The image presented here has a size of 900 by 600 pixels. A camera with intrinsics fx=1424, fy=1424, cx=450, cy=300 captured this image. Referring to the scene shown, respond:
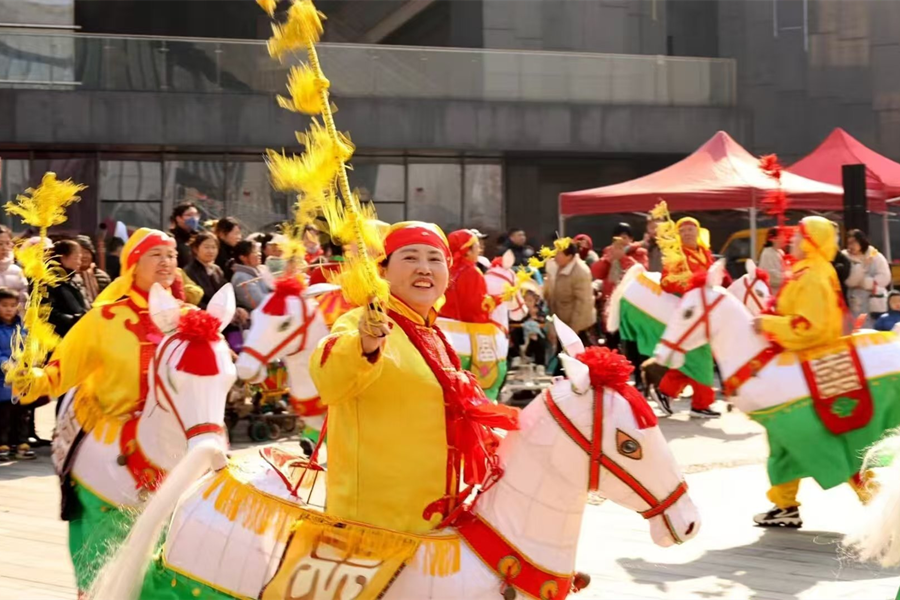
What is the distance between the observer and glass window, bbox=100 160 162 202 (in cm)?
2561

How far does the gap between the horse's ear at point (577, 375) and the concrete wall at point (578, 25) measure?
2575 centimetres

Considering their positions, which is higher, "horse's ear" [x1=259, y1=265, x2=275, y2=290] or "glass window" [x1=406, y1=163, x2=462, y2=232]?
"glass window" [x1=406, y1=163, x2=462, y2=232]

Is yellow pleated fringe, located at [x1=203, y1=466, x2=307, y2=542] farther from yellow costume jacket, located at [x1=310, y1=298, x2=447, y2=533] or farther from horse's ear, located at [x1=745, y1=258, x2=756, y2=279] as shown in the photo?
horse's ear, located at [x1=745, y1=258, x2=756, y2=279]

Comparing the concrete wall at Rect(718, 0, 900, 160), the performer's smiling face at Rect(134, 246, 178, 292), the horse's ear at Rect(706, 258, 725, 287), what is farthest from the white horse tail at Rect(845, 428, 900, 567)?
the concrete wall at Rect(718, 0, 900, 160)

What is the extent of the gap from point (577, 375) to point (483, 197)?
24.3 m

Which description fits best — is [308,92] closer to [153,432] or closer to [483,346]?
[153,432]

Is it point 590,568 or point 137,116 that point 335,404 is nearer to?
point 590,568

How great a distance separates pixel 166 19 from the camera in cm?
3180

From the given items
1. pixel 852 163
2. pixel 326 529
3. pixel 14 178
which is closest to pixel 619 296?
pixel 852 163

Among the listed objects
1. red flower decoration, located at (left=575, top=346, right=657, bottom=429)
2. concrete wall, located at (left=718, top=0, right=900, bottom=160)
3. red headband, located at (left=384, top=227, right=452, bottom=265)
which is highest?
concrete wall, located at (left=718, top=0, right=900, bottom=160)

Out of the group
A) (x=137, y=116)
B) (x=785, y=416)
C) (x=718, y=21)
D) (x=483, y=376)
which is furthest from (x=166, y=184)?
(x=785, y=416)

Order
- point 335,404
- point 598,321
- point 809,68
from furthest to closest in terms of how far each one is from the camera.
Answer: point 809,68
point 598,321
point 335,404

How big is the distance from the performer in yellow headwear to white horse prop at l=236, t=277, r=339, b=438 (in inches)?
217

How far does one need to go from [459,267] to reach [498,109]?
1569 centimetres
